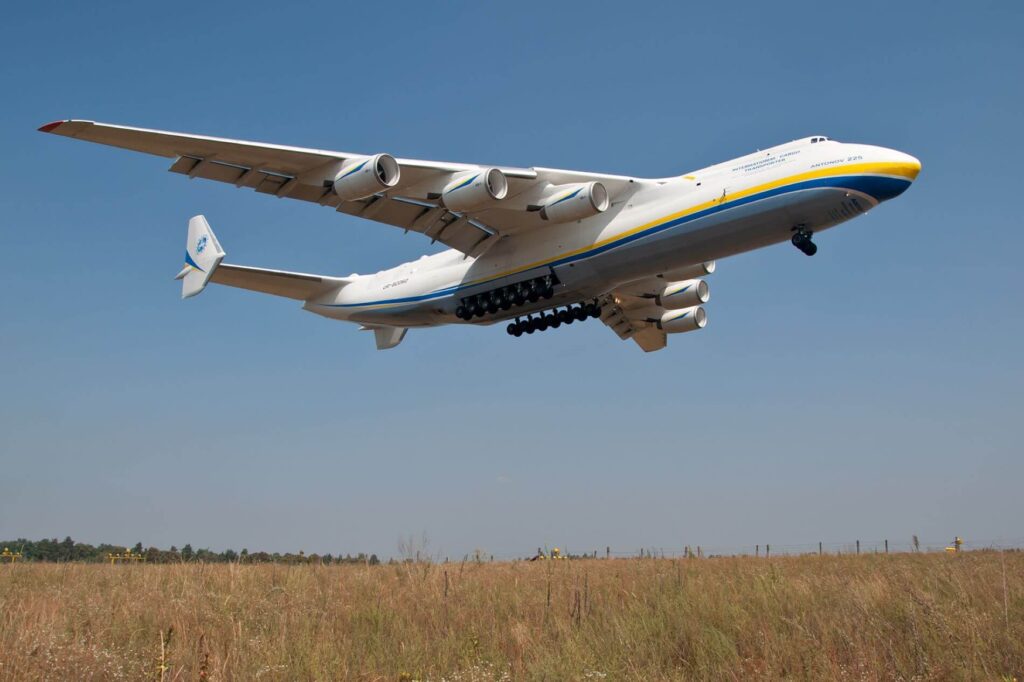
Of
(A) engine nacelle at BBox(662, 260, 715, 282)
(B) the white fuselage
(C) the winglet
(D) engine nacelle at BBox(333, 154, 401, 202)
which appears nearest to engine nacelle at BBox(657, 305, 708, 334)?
(A) engine nacelle at BBox(662, 260, 715, 282)

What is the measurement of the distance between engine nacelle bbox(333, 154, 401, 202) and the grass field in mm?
6697

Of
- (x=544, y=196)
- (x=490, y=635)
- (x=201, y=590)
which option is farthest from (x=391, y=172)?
(x=490, y=635)

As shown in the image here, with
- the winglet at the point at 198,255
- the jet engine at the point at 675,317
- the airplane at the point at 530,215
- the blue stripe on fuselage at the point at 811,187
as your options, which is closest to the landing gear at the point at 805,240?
the airplane at the point at 530,215

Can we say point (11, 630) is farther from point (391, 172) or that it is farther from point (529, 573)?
point (391, 172)

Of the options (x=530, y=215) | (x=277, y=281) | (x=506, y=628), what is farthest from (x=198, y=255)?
(x=506, y=628)

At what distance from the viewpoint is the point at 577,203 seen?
1414 cm

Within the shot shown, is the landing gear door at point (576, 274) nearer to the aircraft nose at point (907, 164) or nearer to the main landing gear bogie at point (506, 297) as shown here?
the main landing gear bogie at point (506, 297)

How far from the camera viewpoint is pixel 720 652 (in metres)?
5.34

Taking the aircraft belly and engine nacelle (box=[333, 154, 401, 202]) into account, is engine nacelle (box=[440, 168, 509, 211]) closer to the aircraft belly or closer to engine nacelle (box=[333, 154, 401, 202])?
engine nacelle (box=[333, 154, 401, 202])

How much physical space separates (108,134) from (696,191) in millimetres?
8978

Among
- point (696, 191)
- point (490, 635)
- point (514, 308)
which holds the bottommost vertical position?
point (490, 635)

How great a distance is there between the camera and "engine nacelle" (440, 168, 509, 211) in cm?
1344

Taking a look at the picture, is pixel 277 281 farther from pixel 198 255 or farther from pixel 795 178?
pixel 795 178

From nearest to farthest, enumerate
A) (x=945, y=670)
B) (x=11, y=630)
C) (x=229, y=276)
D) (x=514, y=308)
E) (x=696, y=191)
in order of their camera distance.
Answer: (x=945, y=670), (x=11, y=630), (x=696, y=191), (x=514, y=308), (x=229, y=276)
